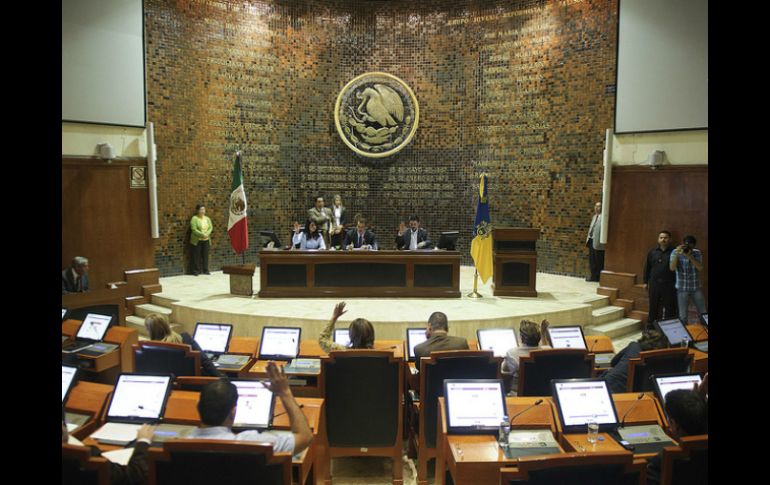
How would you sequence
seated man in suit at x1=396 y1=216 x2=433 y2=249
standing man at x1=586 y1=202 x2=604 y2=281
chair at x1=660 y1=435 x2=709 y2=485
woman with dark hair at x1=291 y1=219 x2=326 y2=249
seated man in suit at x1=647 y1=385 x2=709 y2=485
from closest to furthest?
1. chair at x1=660 y1=435 x2=709 y2=485
2. seated man in suit at x1=647 y1=385 x2=709 y2=485
3. woman with dark hair at x1=291 y1=219 x2=326 y2=249
4. seated man in suit at x1=396 y1=216 x2=433 y2=249
5. standing man at x1=586 y1=202 x2=604 y2=281

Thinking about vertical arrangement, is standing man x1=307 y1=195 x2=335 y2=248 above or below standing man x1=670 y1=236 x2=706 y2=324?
above

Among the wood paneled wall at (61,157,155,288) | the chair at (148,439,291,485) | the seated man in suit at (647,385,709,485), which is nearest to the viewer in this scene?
the chair at (148,439,291,485)

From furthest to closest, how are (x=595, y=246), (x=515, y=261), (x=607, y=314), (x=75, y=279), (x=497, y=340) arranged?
(x=595, y=246), (x=515, y=261), (x=607, y=314), (x=75, y=279), (x=497, y=340)

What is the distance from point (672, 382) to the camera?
465 centimetres

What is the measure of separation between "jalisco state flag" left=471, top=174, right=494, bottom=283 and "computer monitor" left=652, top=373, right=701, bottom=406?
20.9 feet

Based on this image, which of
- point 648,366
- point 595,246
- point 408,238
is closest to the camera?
point 648,366

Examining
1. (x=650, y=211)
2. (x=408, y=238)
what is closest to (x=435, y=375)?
(x=408, y=238)

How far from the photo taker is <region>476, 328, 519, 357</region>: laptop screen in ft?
20.6

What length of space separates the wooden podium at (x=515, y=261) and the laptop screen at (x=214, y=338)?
575 cm

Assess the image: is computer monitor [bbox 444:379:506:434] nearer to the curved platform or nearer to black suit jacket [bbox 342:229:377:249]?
the curved platform

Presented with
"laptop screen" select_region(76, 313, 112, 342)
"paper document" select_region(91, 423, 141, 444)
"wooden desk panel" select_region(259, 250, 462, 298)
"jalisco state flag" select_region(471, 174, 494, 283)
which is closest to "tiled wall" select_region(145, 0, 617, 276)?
"jalisco state flag" select_region(471, 174, 494, 283)

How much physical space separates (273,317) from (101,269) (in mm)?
4054

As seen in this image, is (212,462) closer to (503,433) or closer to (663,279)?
(503,433)

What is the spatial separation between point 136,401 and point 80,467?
1471 mm
